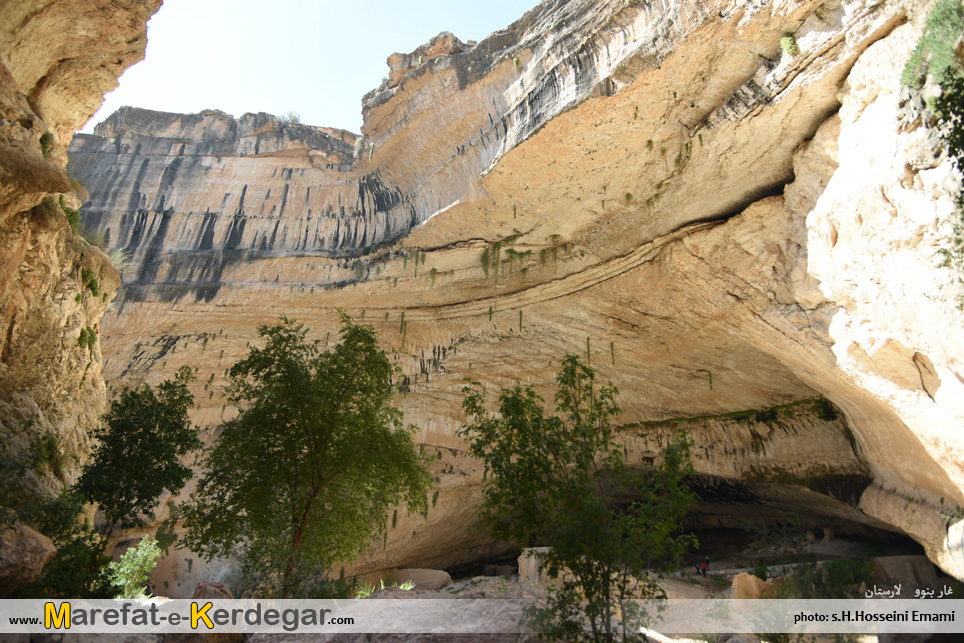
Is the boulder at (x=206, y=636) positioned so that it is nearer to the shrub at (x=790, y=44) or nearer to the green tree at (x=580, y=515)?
the green tree at (x=580, y=515)

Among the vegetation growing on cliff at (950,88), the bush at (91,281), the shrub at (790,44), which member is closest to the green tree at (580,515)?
the vegetation growing on cliff at (950,88)

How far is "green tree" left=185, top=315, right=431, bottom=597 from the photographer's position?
8.76 meters

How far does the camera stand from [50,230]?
977cm

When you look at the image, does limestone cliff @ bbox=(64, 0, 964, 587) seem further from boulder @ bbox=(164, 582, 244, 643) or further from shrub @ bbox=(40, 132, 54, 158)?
boulder @ bbox=(164, 582, 244, 643)

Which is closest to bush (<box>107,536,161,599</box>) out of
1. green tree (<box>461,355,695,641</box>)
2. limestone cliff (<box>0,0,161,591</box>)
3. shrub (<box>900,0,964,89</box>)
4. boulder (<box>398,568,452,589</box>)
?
limestone cliff (<box>0,0,161,591</box>)

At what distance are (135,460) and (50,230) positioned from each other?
4.62m

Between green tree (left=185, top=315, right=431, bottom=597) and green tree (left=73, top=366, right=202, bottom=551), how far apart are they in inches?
24.2

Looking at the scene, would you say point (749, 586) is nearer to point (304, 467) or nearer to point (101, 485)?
point (304, 467)

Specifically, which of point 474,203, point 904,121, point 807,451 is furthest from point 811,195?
point 807,451

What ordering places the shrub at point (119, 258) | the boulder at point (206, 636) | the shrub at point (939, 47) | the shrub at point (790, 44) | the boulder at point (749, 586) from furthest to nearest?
1. the shrub at point (119, 258)
2. the boulder at point (749, 586)
3. the shrub at point (790, 44)
4. the shrub at point (939, 47)
5. the boulder at point (206, 636)

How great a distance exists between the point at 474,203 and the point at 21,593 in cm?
1234

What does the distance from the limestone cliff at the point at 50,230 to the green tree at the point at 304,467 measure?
259 centimetres

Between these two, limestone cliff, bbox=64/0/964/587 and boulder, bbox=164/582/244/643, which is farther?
limestone cliff, bbox=64/0/964/587

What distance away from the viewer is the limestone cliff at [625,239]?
30.7 ft
